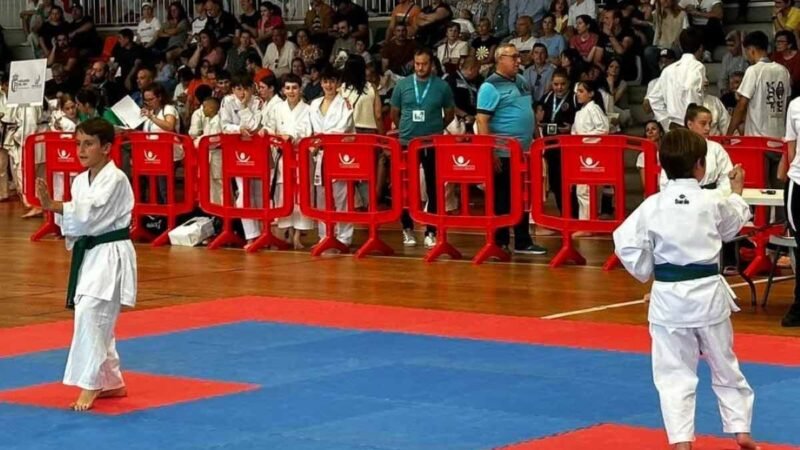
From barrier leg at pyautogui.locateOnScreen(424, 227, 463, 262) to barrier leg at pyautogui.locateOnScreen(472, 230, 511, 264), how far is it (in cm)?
30

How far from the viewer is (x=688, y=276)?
689 centimetres

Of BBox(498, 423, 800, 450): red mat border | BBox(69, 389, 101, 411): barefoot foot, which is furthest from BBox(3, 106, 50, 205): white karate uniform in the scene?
BBox(498, 423, 800, 450): red mat border

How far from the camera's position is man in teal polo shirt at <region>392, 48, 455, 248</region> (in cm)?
1548

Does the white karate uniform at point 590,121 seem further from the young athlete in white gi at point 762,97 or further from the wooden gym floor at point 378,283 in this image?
the young athlete in white gi at point 762,97

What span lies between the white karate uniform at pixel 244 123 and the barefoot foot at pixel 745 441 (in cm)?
972

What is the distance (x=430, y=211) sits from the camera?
15.8 m

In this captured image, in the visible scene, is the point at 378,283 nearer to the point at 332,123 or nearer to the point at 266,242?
the point at 332,123

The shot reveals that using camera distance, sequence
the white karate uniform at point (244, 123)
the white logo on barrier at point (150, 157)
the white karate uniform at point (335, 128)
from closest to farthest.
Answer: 1. the white karate uniform at point (335, 128)
2. the white karate uniform at point (244, 123)
3. the white logo on barrier at point (150, 157)

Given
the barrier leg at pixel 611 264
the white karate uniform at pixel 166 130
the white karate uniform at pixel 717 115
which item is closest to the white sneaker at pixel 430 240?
the barrier leg at pixel 611 264

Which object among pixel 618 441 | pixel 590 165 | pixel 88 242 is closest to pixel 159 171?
pixel 590 165

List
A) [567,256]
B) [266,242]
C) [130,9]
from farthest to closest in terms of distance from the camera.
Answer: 1. [130,9]
2. [266,242]
3. [567,256]

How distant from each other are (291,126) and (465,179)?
85.4 inches

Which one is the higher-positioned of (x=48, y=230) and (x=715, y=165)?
(x=715, y=165)

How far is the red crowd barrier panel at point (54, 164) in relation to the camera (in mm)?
17516
